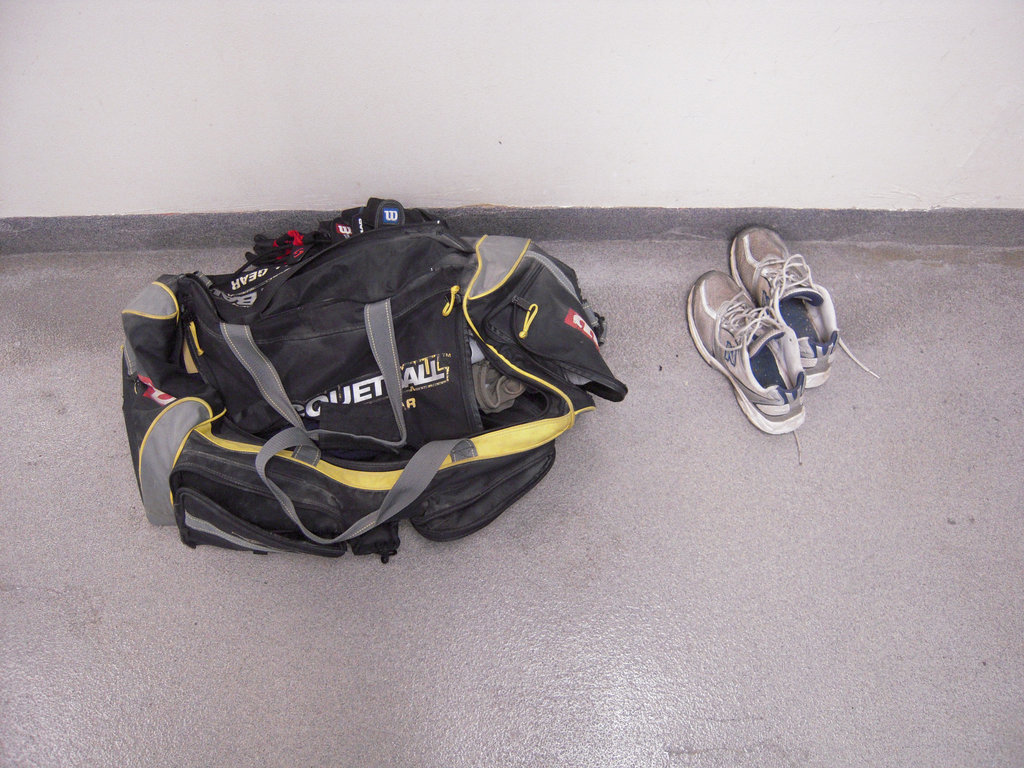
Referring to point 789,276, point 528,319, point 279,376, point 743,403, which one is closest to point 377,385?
point 279,376

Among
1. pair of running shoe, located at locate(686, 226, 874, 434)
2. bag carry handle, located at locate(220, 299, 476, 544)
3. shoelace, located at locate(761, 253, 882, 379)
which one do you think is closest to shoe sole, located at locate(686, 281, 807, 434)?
pair of running shoe, located at locate(686, 226, 874, 434)

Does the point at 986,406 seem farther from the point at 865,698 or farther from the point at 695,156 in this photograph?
the point at 695,156

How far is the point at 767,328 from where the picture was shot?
3.25ft

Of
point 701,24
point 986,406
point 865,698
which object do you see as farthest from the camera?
point 986,406

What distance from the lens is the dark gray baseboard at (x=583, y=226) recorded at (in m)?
1.06

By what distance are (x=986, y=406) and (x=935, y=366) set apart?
4.3 inches

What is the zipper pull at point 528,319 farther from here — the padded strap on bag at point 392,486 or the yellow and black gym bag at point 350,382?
the padded strap on bag at point 392,486

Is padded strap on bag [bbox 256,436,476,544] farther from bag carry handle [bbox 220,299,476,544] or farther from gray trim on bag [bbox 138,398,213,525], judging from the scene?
gray trim on bag [bbox 138,398,213,525]

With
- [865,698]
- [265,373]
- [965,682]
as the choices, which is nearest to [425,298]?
[265,373]

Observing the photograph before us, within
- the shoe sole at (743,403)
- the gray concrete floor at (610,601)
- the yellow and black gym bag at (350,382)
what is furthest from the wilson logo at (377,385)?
the shoe sole at (743,403)

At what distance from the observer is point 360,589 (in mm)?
936

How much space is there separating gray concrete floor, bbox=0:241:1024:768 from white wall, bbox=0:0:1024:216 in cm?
31

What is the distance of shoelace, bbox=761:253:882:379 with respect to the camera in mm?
988

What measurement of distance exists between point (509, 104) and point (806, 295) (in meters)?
A: 0.61
